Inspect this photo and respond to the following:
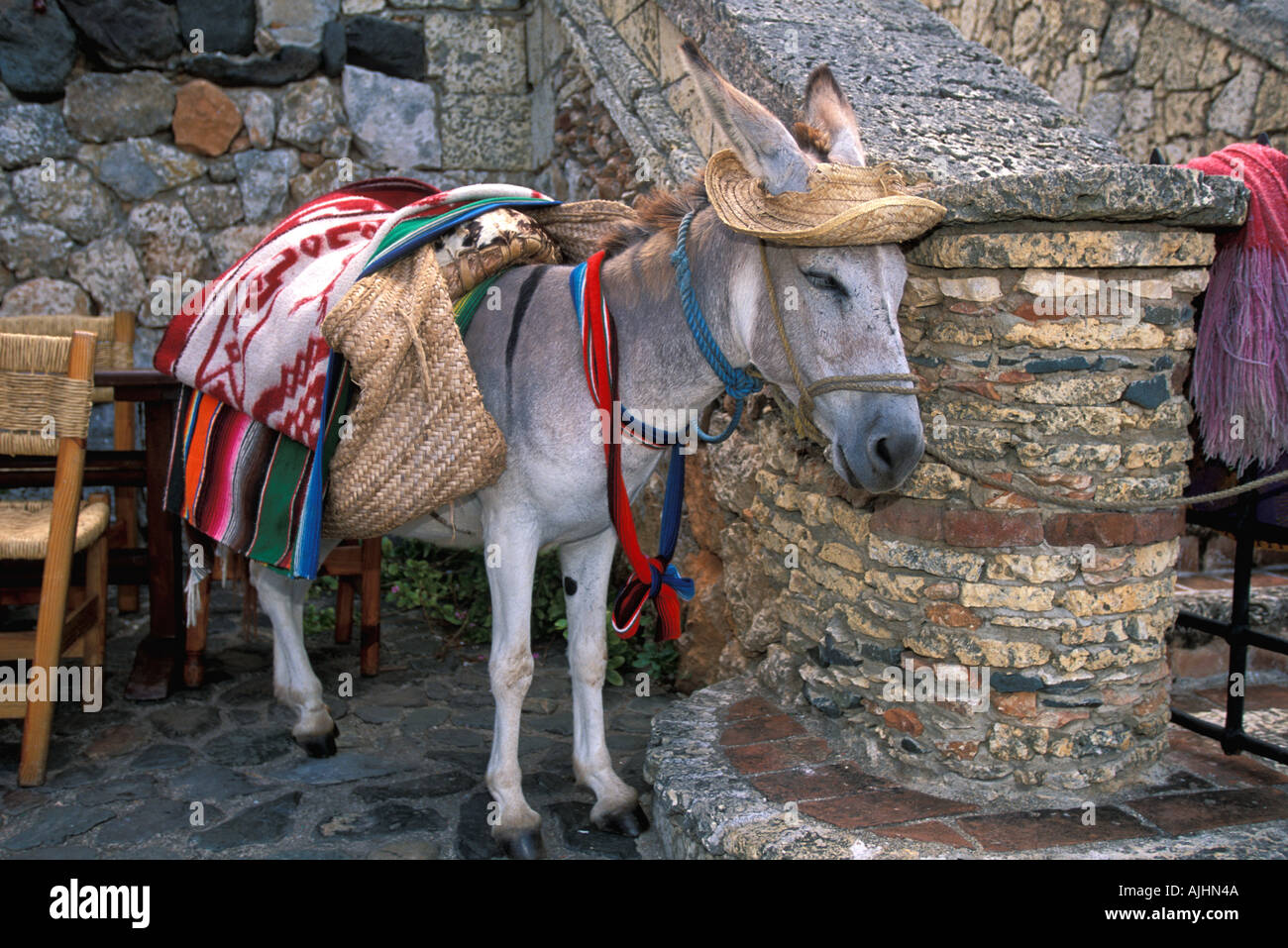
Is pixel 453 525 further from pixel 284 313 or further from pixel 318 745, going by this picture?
pixel 318 745

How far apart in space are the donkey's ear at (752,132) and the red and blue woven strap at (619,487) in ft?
1.86

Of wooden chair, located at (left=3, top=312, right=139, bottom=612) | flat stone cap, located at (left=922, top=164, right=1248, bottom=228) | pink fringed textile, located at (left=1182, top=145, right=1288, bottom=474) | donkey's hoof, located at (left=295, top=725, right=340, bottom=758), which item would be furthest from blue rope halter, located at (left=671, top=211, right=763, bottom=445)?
wooden chair, located at (left=3, top=312, right=139, bottom=612)

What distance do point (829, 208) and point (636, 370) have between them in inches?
25.6

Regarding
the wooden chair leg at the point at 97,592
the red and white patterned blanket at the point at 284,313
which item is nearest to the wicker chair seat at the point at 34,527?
the wooden chair leg at the point at 97,592

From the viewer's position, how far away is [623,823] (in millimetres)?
2893

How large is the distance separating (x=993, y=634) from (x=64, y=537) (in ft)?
9.10

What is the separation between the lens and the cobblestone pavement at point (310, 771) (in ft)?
9.31

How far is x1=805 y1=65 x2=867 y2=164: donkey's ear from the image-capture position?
7.61 ft

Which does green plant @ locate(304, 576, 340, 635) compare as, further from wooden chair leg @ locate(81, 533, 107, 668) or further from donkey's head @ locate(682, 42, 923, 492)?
donkey's head @ locate(682, 42, 923, 492)

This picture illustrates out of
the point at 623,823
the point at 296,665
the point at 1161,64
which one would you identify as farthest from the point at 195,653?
the point at 1161,64

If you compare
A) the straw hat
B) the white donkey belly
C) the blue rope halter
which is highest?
the straw hat

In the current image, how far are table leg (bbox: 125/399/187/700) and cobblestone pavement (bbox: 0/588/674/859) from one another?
→ 0.15m
